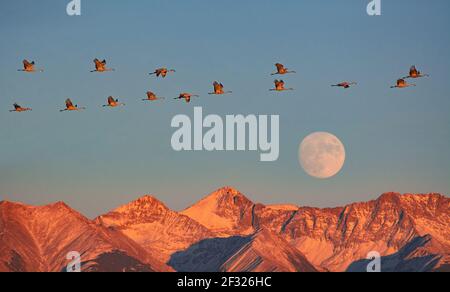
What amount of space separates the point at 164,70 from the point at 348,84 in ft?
95.9

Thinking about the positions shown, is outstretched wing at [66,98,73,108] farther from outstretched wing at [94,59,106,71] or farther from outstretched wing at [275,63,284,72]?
outstretched wing at [275,63,284,72]

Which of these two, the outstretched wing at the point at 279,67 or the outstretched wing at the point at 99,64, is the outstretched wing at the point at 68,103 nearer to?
the outstretched wing at the point at 99,64

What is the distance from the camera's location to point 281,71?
623 ft

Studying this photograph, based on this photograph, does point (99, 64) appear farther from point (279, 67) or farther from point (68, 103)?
point (279, 67)

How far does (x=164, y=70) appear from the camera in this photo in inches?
7279
